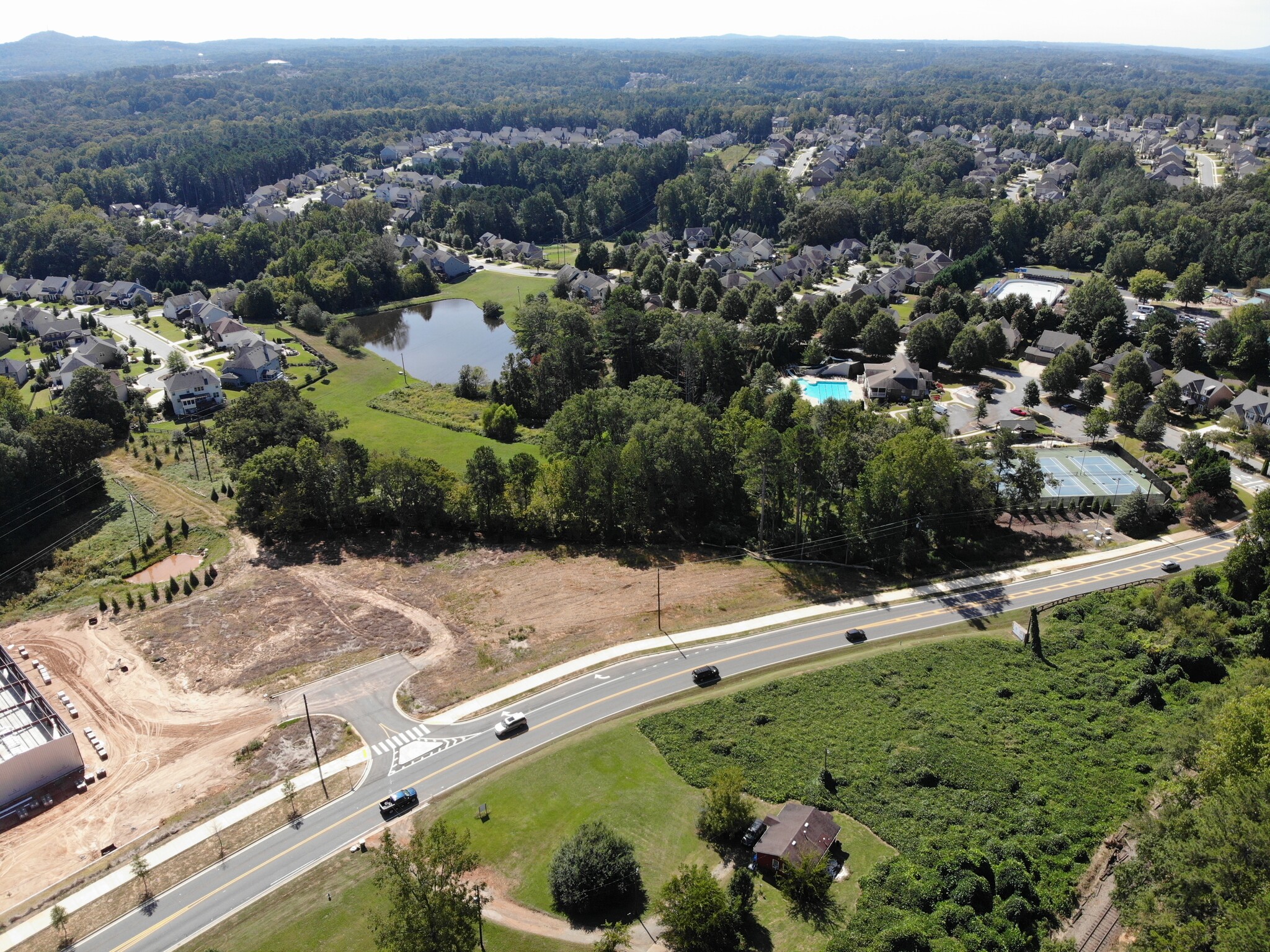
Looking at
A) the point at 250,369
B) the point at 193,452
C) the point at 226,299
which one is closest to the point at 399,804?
the point at 193,452

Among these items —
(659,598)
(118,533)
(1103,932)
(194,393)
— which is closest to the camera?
(1103,932)

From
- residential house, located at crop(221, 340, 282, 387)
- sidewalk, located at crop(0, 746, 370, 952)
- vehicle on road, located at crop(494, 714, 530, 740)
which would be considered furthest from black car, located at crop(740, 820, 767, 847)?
residential house, located at crop(221, 340, 282, 387)

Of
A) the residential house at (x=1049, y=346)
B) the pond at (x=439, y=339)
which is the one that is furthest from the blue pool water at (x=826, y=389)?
the pond at (x=439, y=339)

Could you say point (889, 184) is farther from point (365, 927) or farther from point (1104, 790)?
point (365, 927)

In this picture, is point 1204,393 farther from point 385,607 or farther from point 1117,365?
point 385,607

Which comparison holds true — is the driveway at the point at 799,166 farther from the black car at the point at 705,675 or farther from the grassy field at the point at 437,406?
the black car at the point at 705,675
